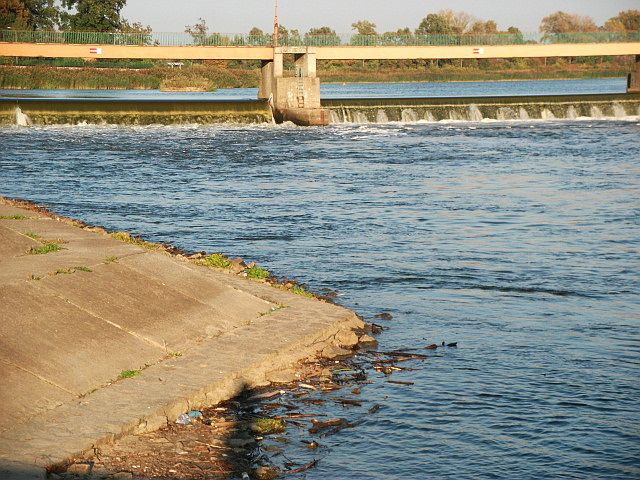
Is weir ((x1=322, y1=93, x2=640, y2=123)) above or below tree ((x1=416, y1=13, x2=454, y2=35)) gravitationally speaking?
below

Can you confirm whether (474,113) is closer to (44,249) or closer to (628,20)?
(44,249)

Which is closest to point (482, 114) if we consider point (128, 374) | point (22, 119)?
point (22, 119)

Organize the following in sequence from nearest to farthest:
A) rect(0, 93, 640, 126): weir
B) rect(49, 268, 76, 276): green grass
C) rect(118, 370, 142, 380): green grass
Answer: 1. rect(118, 370, 142, 380): green grass
2. rect(49, 268, 76, 276): green grass
3. rect(0, 93, 640, 126): weir

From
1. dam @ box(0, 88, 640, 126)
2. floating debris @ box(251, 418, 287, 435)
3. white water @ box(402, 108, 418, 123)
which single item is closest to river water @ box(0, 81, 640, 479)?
floating debris @ box(251, 418, 287, 435)

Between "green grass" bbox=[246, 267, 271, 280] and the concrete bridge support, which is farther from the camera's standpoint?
the concrete bridge support

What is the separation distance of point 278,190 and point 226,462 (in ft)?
69.2

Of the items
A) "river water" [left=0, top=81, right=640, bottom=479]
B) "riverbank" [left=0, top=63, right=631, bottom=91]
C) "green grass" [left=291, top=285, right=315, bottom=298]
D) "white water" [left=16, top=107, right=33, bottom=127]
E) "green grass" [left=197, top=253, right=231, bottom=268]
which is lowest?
"river water" [left=0, top=81, right=640, bottom=479]

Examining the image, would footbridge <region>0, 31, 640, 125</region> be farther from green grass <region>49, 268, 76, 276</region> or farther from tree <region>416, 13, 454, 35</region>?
tree <region>416, 13, 454, 35</region>

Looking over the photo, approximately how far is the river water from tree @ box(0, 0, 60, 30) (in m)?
63.5

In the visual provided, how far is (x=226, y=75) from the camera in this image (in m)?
103

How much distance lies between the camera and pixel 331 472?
8.48 m

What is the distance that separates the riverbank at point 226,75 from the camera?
86.7 meters

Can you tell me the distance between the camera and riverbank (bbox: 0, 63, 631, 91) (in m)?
86.7

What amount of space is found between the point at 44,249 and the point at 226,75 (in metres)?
90.8
